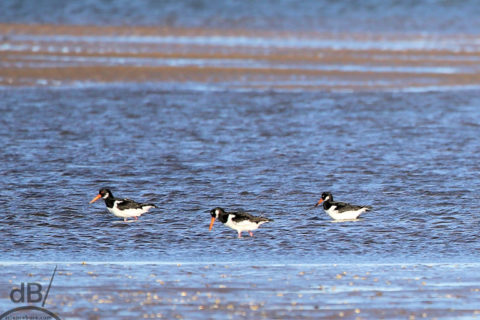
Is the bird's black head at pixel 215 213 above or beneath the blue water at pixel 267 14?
beneath

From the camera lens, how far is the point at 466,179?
16906 millimetres

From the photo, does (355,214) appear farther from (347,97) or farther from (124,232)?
(347,97)

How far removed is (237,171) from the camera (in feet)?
56.9

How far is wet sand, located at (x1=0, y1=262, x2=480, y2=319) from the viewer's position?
29.6ft

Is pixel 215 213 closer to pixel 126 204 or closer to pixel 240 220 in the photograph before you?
pixel 240 220

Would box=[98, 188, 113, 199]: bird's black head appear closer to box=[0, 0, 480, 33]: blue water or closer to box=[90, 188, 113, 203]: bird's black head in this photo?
box=[90, 188, 113, 203]: bird's black head

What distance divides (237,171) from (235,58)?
17.3 metres

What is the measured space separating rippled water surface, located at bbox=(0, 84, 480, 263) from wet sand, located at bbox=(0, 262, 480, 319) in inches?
29.3

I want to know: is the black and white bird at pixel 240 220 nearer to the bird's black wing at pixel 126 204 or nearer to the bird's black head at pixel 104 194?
the bird's black wing at pixel 126 204

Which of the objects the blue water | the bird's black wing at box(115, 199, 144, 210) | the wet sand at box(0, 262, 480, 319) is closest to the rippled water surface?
the bird's black wing at box(115, 199, 144, 210)

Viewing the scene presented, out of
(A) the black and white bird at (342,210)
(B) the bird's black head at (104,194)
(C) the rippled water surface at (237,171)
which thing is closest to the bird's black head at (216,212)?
(C) the rippled water surface at (237,171)

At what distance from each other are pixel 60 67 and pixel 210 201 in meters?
17.2

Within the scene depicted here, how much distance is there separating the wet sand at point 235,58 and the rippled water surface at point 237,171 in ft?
6.73

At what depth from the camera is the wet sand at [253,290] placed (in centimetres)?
901
